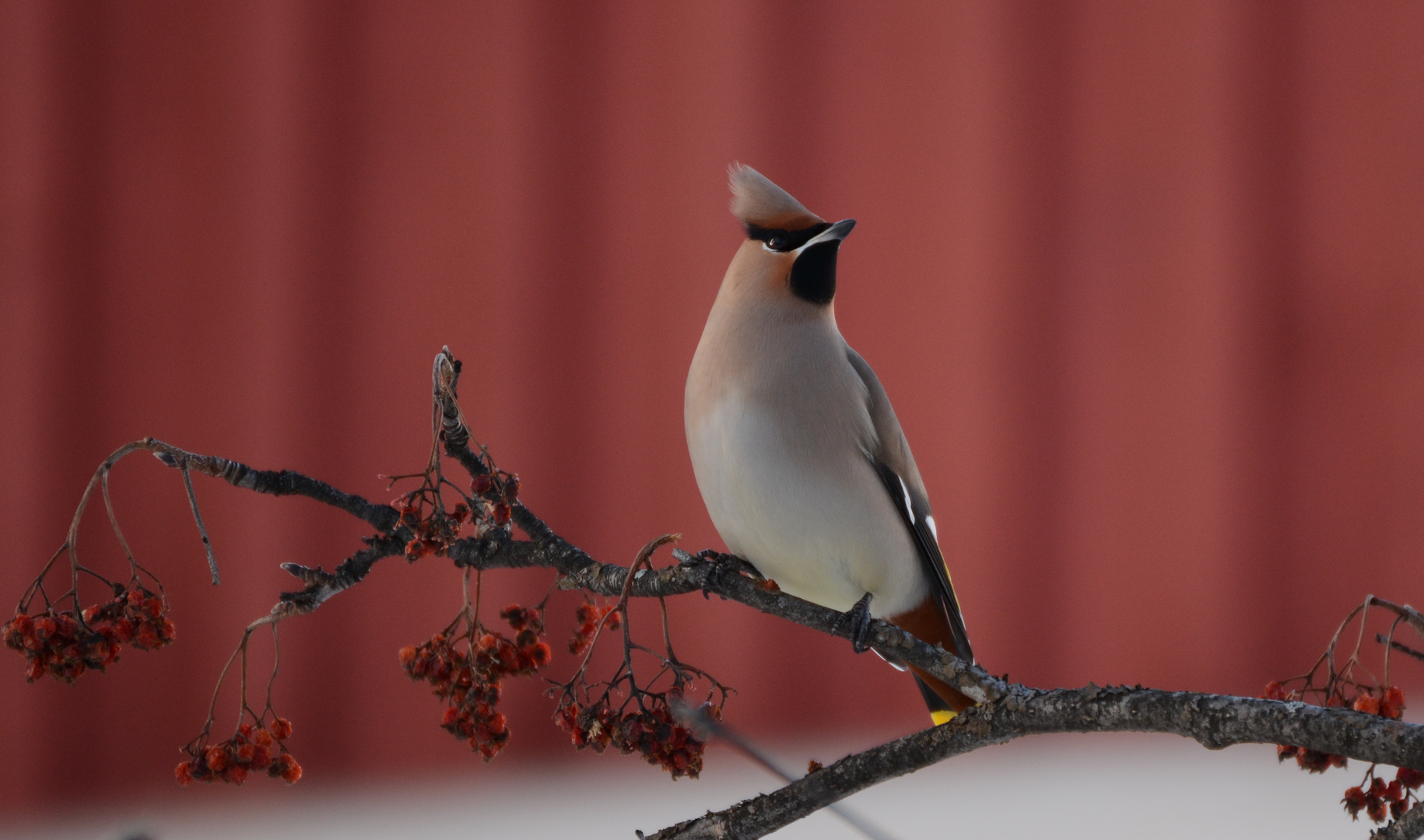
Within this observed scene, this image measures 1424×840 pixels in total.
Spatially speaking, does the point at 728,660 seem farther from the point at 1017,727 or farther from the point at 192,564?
the point at 1017,727

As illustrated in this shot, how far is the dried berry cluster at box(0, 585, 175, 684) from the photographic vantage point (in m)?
0.71

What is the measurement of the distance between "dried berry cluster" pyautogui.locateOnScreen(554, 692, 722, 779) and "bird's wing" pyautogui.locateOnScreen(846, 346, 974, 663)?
0.42m

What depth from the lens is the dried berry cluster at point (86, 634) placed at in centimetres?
71

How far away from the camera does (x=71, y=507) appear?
2205 millimetres

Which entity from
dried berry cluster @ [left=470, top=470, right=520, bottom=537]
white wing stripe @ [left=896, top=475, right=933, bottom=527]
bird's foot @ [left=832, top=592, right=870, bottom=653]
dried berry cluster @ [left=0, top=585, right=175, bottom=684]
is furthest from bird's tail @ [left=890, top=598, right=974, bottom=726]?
dried berry cluster @ [left=0, top=585, right=175, bottom=684]

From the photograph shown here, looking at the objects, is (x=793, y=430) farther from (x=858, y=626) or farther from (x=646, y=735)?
(x=646, y=735)

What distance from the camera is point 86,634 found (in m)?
0.73

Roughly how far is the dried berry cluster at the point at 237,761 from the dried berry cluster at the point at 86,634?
8 centimetres

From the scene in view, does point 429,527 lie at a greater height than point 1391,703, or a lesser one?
lesser

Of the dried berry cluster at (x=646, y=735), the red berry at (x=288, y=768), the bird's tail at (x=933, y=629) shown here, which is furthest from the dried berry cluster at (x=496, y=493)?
the bird's tail at (x=933, y=629)

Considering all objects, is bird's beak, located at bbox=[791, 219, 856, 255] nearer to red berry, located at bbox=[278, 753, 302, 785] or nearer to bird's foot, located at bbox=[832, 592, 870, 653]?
bird's foot, located at bbox=[832, 592, 870, 653]

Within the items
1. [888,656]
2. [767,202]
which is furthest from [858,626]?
[767,202]

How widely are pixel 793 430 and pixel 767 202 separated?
20 centimetres

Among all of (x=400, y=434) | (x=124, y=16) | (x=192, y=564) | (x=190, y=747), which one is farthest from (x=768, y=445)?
(x=124, y=16)
